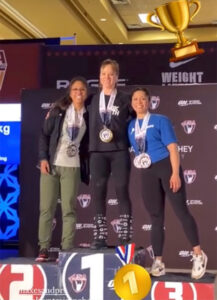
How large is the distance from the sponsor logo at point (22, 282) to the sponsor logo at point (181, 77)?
262 centimetres

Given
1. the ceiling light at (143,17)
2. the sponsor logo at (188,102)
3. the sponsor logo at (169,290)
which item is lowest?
the sponsor logo at (169,290)

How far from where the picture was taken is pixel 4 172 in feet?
18.6

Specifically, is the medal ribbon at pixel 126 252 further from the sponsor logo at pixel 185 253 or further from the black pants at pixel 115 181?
the sponsor logo at pixel 185 253

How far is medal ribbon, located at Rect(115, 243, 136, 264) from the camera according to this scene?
Answer: 3.39 metres

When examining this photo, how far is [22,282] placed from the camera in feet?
12.0

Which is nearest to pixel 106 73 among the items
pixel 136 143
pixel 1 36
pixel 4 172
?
pixel 136 143

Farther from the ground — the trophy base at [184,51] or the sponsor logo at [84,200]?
the trophy base at [184,51]

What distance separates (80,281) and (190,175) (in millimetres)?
1595

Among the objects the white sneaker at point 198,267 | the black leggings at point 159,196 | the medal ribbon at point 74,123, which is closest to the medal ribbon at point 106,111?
the medal ribbon at point 74,123

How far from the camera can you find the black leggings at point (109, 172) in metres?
3.52

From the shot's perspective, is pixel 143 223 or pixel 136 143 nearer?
pixel 136 143

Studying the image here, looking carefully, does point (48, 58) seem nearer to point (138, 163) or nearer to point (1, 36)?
point (138, 163)

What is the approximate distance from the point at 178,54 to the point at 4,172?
2709 mm

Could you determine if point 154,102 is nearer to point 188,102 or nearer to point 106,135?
point 188,102
